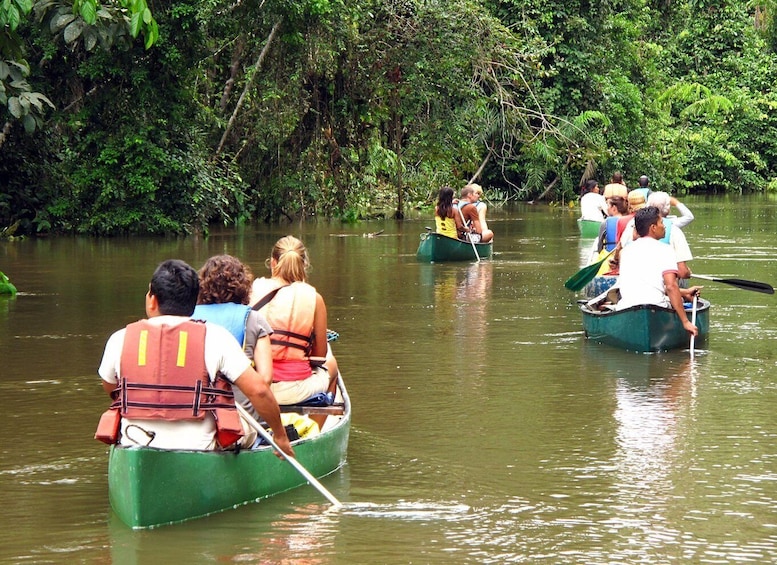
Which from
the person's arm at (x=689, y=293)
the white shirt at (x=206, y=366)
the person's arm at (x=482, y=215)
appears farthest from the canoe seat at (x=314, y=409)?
the person's arm at (x=482, y=215)

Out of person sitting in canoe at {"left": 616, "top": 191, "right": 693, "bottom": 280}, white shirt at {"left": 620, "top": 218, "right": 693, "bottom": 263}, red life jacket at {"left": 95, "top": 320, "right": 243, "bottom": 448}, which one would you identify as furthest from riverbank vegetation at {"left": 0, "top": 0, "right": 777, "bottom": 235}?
red life jacket at {"left": 95, "top": 320, "right": 243, "bottom": 448}

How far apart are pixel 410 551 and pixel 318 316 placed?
182 centimetres

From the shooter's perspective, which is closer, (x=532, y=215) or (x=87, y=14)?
(x=87, y=14)

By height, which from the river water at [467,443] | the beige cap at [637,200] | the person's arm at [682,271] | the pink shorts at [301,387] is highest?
the beige cap at [637,200]

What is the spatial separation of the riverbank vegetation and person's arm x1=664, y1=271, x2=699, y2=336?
6337mm

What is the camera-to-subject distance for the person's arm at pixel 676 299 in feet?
36.4

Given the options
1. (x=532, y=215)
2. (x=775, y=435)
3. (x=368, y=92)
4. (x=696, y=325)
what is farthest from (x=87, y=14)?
(x=532, y=215)

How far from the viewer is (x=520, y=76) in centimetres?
2939

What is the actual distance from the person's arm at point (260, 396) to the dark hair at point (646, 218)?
5.44 m

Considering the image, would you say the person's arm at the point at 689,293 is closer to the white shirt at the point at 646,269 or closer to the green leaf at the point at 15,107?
the white shirt at the point at 646,269

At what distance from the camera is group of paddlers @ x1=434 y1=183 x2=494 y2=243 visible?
2080 cm

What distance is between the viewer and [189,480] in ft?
21.0

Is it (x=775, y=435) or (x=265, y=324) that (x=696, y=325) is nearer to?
(x=775, y=435)

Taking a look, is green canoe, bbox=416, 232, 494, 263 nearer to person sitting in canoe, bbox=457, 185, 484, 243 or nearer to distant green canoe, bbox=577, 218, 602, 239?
person sitting in canoe, bbox=457, 185, 484, 243
